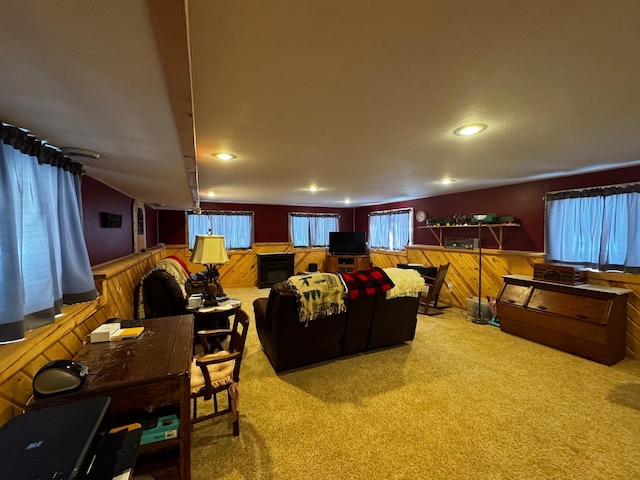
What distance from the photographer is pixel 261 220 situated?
7.51 meters

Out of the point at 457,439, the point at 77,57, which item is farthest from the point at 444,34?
the point at 457,439

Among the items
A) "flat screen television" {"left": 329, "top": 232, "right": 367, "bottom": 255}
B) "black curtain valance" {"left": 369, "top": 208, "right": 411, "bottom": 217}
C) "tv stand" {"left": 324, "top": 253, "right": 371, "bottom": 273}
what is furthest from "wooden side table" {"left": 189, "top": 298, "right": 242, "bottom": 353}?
"black curtain valance" {"left": 369, "top": 208, "right": 411, "bottom": 217}

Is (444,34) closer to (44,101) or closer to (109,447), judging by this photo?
(44,101)

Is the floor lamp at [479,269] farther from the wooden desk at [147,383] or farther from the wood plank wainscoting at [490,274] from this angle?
the wooden desk at [147,383]

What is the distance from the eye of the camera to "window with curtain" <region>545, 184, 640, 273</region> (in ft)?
Result: 10.5

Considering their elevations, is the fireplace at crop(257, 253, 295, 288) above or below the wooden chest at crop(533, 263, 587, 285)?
below

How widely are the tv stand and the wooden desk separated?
5814mm

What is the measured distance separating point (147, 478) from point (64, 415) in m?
0.57

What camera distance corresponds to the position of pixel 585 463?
1724mm

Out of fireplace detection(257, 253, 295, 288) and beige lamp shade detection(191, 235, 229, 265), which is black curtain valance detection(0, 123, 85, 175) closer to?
beige lamp shade detection(191, 235, 229, 265)

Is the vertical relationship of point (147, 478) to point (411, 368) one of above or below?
above

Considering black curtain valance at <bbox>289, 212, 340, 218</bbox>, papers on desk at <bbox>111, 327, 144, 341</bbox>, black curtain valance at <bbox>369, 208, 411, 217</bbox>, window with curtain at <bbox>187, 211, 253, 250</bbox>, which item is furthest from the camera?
black curtain valance at <bbox>289, 212, 340, 218</bbox>

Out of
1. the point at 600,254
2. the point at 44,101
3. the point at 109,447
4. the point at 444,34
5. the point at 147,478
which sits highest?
the point at 444,34

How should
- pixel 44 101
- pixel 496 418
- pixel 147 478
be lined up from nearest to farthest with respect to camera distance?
1. pixel 44 101
2. pixel 147 478
3. pixel 496 418
